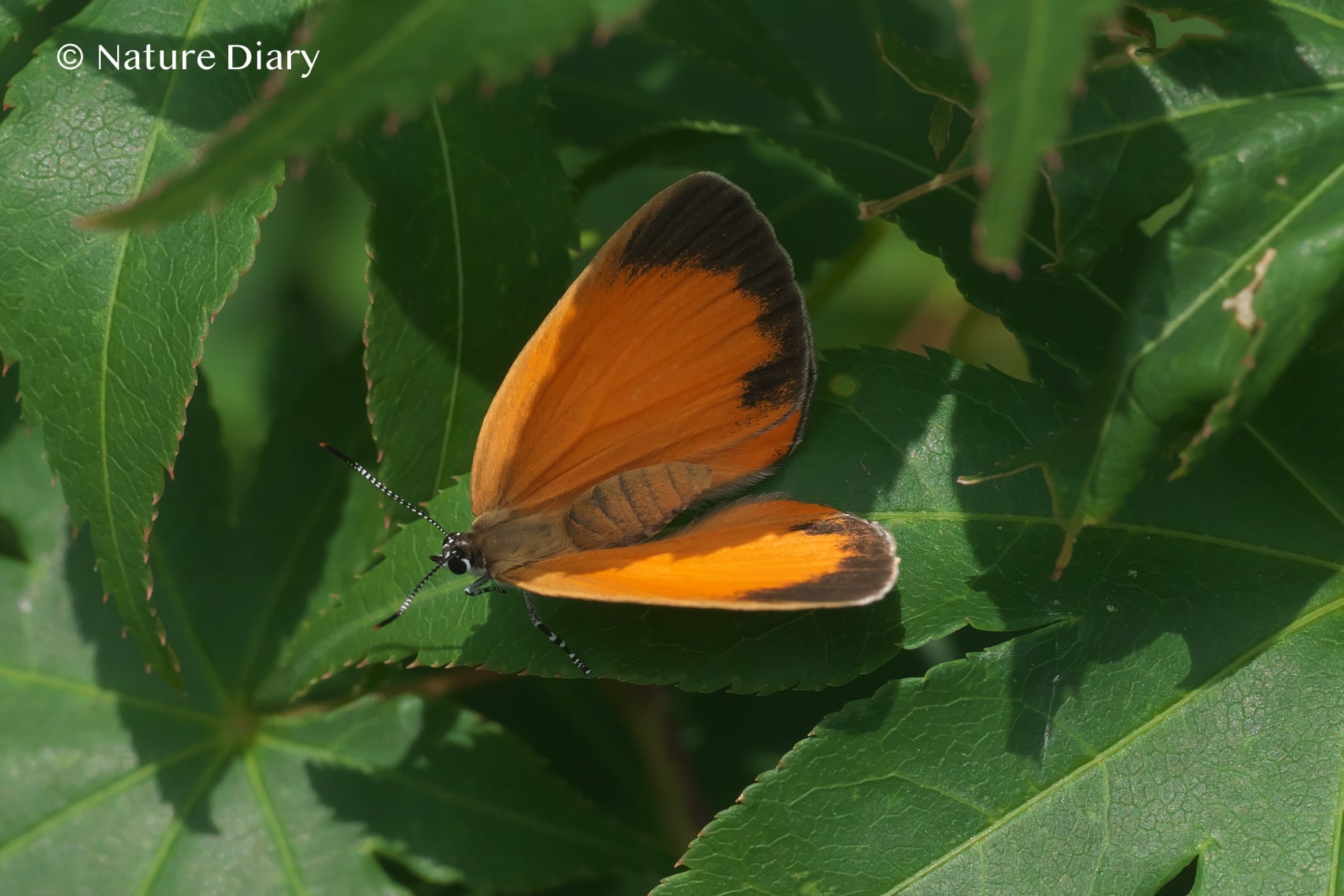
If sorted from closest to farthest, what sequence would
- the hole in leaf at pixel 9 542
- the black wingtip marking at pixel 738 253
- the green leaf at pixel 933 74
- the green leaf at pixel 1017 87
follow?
the green leaf at pixel 1017 87
the green leaf at pixel 933 74
the black wingtip marking at pixel 738 253
the hole in leaf at pixel 9 542

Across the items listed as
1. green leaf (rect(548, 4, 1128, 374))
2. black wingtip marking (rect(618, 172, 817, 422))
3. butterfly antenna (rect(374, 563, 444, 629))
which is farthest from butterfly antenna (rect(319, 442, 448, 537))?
green leaf (rect(548, 4, 1128, 374))

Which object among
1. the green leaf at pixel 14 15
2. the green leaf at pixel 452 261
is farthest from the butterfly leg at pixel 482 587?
the green leaf at pixel 14 15

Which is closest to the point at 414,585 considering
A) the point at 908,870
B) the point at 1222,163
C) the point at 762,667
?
the point at 762,667

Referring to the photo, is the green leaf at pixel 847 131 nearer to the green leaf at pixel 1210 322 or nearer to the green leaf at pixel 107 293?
the green leaf at pixel 1210 322

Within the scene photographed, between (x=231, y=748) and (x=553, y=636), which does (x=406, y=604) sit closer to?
(x=553, y=636)

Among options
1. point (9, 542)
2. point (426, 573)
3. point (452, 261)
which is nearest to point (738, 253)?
point (452, 261)
